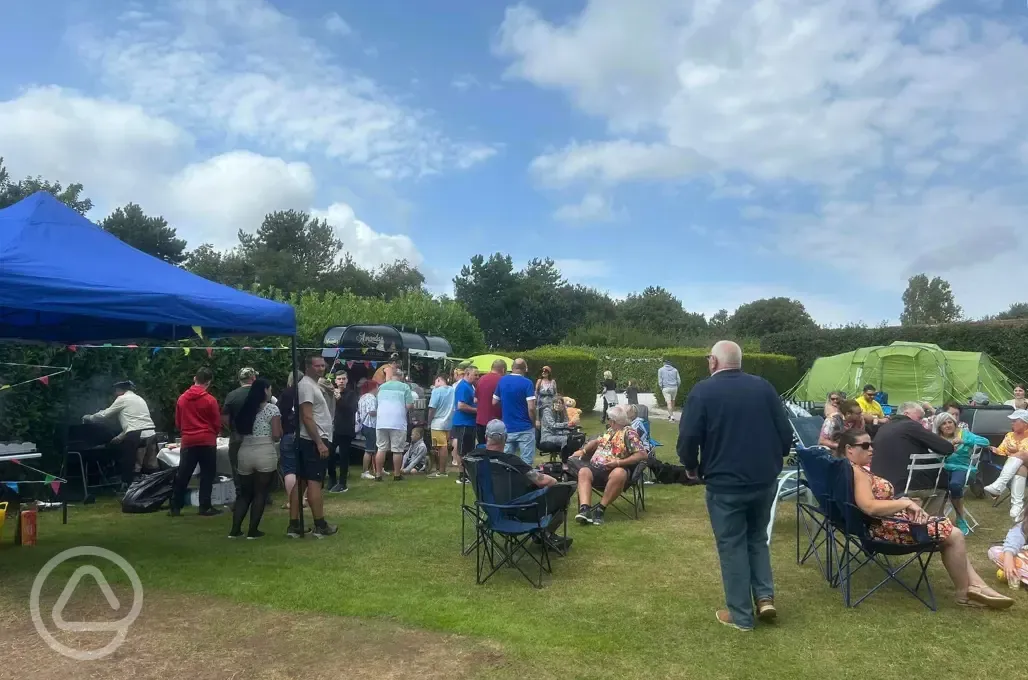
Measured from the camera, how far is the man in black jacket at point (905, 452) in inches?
224

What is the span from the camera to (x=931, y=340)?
22328 millimetres

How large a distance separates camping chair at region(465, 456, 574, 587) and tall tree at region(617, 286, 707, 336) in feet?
177

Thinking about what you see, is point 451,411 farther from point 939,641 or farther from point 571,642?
point 939,641

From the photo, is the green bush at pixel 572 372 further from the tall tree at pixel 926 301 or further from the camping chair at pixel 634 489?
the tall tree at pixel 926 301

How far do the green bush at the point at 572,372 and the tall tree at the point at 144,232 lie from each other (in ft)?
93.1

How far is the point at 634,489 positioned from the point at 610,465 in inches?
26.2

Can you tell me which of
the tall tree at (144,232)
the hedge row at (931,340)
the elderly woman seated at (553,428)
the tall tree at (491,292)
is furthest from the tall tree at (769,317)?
the elderly woman seated at (553,428)

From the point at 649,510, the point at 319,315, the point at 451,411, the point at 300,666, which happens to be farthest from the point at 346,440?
the point at 319,315

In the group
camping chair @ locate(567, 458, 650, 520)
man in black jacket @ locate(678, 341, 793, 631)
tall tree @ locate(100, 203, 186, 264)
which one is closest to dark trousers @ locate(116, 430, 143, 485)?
camping chair @ locate(567, 458, 650, 520)

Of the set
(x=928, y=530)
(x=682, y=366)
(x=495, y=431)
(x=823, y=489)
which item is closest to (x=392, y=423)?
(x=495, y=431)

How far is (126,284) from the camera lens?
16.8 ft

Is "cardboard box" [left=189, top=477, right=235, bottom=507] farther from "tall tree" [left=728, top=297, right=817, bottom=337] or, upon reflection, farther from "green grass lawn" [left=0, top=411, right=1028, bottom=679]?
"tall tree" [left=728, top=297, right=817, bottom=337]

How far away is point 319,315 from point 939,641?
13.9m

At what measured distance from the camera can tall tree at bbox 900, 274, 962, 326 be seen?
57875 mm
